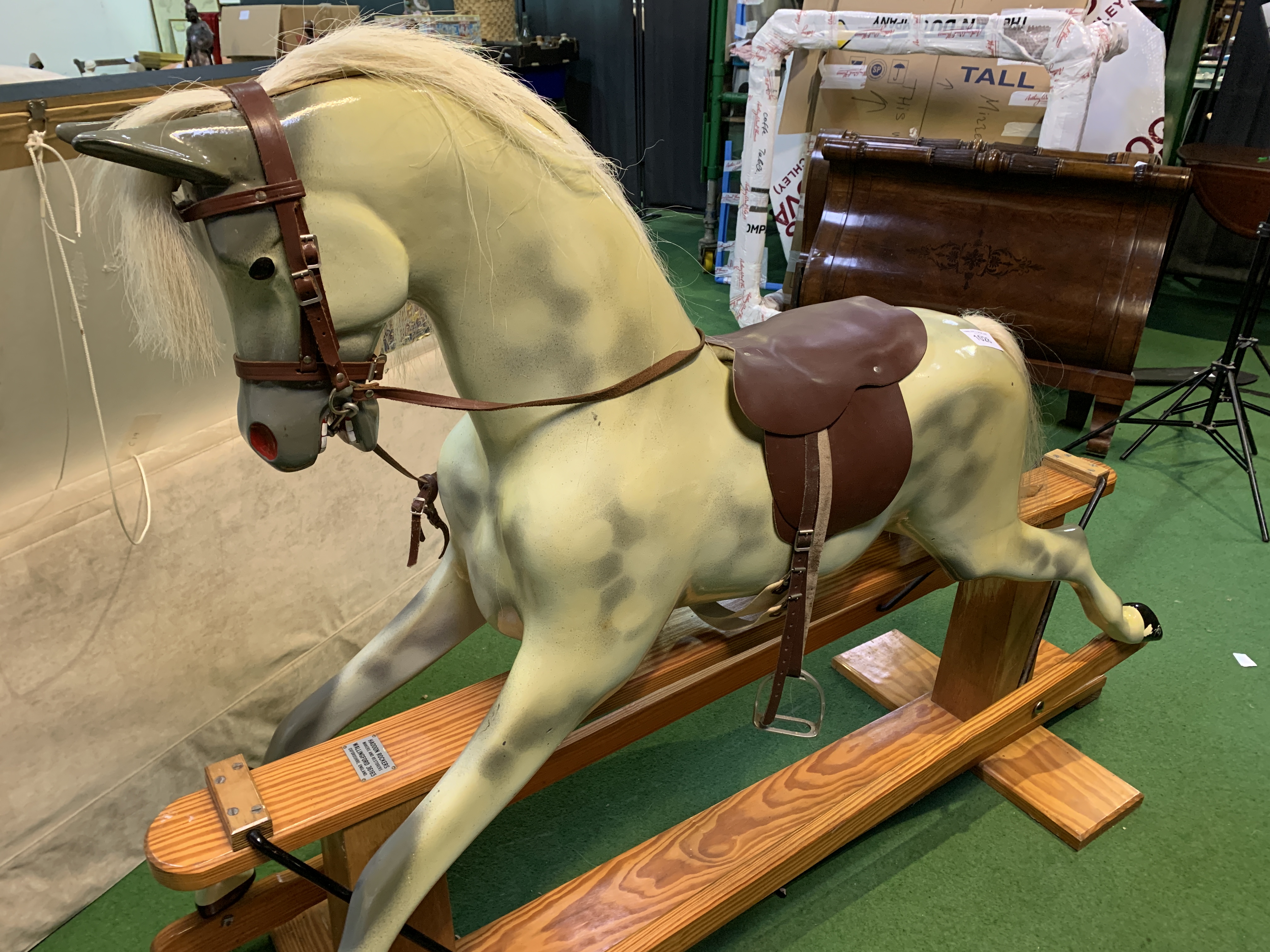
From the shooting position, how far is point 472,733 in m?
1.03

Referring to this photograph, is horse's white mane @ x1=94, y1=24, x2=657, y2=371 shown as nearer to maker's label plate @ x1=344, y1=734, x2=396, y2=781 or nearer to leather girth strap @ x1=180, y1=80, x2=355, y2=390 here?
leather girth strap @ x1=180, y1=80, x2=355, y2=390

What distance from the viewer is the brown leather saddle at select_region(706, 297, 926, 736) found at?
1.03 metres

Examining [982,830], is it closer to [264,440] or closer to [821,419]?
[821,419]

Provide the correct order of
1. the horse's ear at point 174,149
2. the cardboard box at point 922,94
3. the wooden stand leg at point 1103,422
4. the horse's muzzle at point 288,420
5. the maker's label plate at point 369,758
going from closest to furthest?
the horse's ear at point 174,149, the horse's muzzle at point 288,420, the maker's label plate at point 369,758, the wooden stand leg at point 1103,422, the cardboard box at point 922,94

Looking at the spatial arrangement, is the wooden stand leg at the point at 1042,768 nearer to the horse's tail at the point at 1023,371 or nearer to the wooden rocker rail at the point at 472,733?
the wooden rocker rail at the point at 472,733

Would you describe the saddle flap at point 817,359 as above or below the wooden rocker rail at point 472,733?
above

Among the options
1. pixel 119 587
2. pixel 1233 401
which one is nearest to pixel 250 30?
pixel 119 587

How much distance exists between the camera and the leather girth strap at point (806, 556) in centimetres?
105

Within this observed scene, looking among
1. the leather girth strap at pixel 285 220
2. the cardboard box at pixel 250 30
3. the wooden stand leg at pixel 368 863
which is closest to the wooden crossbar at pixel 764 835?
the wooden stand leg at pixel 368 863

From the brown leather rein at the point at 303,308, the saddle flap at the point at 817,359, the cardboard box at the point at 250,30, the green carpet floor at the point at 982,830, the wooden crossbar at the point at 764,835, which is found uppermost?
the cardboard box at the point at 250,30

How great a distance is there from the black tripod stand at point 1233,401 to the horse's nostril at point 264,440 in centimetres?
241

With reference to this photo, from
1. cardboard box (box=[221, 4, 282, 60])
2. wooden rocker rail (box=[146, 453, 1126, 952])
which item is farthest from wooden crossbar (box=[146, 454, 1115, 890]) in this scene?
cardboard box (box=[221, 4, 282, 60])

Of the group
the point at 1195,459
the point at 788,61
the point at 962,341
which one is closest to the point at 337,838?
the point at 962,341

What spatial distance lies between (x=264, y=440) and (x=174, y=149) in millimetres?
262
